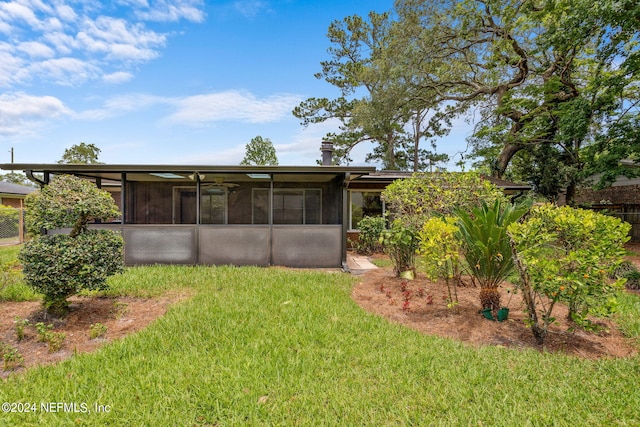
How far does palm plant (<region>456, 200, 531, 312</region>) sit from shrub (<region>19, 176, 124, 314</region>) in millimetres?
4878

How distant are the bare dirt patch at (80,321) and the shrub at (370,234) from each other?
6067mm

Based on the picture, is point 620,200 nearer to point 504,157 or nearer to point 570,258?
point 504,157

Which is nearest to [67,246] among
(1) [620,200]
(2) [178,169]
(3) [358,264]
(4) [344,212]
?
(2) [178,169]

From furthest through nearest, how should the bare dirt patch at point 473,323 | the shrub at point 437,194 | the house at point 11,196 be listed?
the house at point 11,196 < the shrub at point 437,194 < the bare dirt patch at point 473,323

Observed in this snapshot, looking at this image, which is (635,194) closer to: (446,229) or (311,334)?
(446,229)

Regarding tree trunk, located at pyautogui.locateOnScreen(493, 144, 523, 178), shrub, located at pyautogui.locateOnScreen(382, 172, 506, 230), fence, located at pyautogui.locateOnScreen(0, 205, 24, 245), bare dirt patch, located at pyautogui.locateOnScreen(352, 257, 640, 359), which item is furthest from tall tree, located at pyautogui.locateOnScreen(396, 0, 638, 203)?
fence, located at pyautogui.locateOnScreen(0, 205, 24, 245)

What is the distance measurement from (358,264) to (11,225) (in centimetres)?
1556

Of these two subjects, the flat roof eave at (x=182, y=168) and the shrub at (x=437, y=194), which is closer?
the shrub at (x=437, y=194)

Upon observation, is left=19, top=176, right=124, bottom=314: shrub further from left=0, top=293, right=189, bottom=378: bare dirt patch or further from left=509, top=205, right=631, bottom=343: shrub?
left=509, top=205, right=631, bottom=343: shrub

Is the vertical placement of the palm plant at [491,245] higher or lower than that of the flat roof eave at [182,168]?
lower

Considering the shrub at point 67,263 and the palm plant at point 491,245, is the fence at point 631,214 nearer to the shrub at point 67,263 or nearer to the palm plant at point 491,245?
the palm plant at point 491,245

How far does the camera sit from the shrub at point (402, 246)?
20.1ft

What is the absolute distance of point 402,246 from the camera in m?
6.34

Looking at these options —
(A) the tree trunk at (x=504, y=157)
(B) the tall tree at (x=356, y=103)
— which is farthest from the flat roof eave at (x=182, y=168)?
(B) the tall tree at (x=356, y=103)
